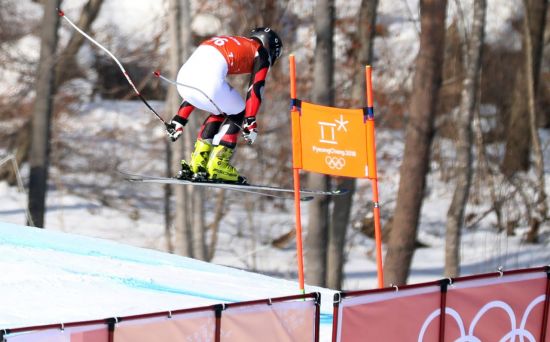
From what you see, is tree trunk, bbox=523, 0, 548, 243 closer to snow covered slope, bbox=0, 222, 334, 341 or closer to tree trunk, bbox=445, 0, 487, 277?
tree trunk, bbox=445, 0, 487, 277

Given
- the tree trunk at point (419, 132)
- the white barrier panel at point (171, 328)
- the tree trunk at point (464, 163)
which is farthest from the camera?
the tree trunk at point (464, 163)

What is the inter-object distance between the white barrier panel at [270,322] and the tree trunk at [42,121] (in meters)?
10.9

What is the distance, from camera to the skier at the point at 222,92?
8.48 m

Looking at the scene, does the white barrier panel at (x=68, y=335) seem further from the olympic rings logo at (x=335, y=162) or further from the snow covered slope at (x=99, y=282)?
the olympic rings logo at (x=335, y=162)

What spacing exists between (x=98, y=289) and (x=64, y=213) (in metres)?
12.6

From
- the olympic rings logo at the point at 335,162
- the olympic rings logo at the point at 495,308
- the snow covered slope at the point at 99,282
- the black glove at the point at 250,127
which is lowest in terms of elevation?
the olympic rings logo at the point at 495,308

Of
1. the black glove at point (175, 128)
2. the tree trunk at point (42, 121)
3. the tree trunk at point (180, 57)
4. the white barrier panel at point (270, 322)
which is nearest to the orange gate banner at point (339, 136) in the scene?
the black glove at point (175, 128)

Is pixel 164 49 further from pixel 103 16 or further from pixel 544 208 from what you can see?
pixel 544 208

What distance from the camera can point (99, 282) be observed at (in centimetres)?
939

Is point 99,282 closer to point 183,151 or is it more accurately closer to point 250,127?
point 250,127

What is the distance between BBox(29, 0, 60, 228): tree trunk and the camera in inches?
648

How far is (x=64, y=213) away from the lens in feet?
70.2

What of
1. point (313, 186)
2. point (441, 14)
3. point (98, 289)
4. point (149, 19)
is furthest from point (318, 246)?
point (149, 19)

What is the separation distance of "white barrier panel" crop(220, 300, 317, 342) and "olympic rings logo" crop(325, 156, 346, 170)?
2.61 m
